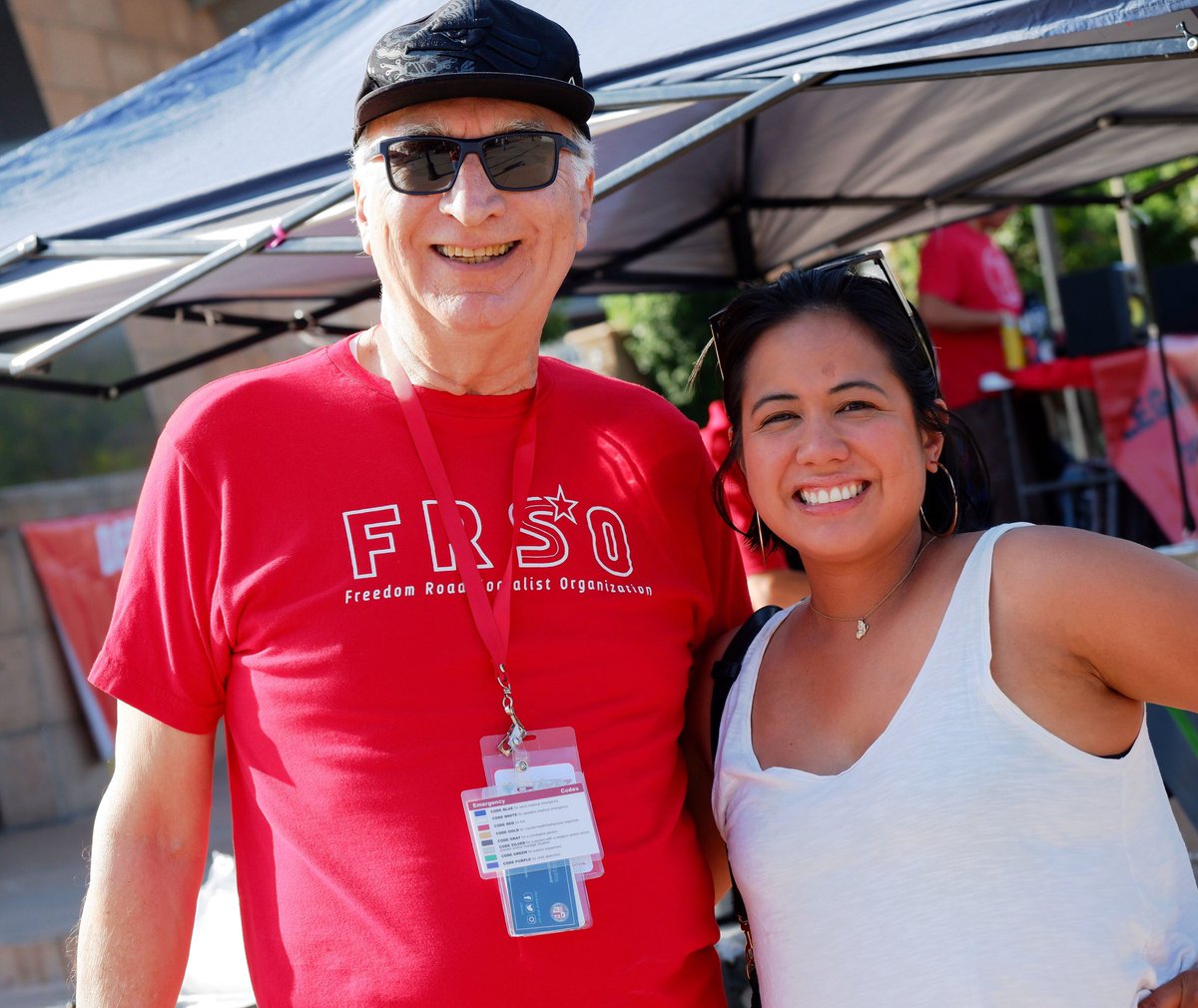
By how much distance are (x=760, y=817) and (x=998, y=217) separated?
16.9 ft

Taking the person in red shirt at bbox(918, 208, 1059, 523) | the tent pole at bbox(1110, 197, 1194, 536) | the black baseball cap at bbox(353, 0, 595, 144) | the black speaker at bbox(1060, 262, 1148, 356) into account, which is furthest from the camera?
the black speaker at bbox(1060, 262, 1148, 356)

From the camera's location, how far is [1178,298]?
7141 mm

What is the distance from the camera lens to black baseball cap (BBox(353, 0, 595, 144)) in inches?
71.3

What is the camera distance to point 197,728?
1792 mm

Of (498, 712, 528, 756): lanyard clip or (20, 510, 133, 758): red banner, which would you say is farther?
(20, 510, 133, 758): red banner

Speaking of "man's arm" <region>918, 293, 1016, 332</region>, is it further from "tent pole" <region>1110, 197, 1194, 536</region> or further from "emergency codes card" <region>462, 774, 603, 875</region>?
"emergency codes card" <region>462, 774, 603, 875</region>

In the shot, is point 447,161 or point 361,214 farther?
point 361,214

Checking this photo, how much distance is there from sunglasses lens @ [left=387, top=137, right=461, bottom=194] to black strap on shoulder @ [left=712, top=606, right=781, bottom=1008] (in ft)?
2.78

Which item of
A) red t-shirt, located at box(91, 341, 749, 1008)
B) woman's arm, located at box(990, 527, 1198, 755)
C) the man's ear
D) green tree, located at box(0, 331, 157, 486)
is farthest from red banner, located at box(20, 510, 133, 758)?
woman's arm, located at box(990, 527, 1198, 755)

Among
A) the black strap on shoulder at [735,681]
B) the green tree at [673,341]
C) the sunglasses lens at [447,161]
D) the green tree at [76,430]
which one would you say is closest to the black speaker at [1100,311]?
the black strap on shoulder at [735,681]

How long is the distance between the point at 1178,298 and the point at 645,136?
4.88m

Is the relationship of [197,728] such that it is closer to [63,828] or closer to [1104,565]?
[1104,565]

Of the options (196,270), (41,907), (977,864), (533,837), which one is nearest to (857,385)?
(977,864)

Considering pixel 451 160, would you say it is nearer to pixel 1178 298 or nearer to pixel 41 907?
pixel 41 907
